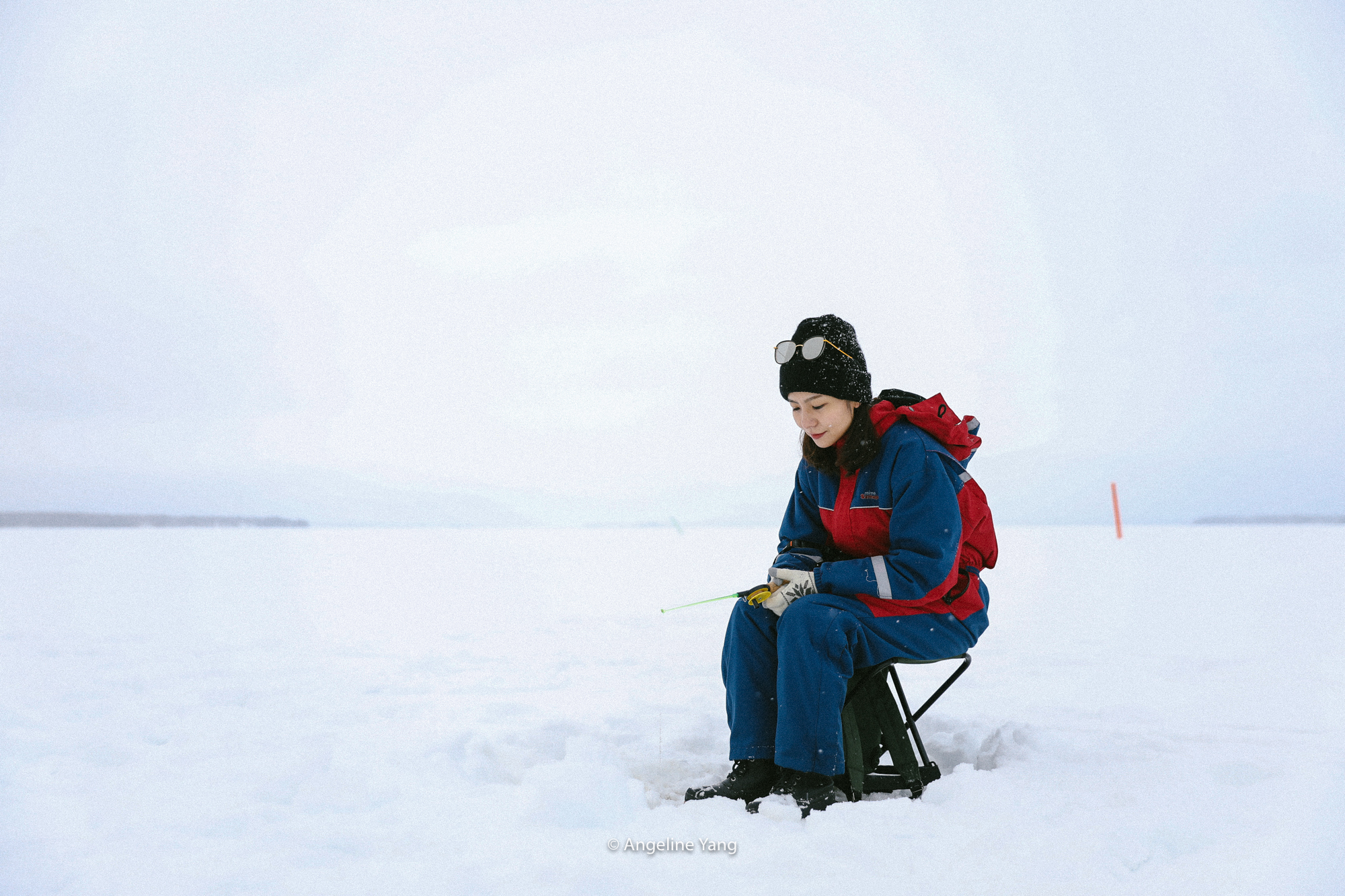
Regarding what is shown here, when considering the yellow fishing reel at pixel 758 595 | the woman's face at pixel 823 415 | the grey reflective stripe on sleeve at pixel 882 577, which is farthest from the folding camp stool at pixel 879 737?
the woman's face at pixel 823 415

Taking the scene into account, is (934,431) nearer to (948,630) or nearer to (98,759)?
(948,630)

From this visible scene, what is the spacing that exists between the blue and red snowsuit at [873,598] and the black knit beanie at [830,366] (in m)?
0.11

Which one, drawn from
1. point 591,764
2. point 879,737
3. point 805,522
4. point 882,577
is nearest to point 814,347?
point 805,522

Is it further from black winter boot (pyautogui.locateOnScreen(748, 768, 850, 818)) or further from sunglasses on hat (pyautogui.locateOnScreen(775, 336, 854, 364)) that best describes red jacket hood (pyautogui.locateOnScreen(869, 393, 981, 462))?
black winter boot (pyautogui.locateOnScreen(748, 768, 850, 818))

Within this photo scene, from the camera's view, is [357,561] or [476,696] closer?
[476,696]

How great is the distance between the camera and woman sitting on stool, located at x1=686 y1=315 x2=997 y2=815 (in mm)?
2143

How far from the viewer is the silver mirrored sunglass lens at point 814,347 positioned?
7.87 ft

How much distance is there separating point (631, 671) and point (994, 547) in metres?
2.41

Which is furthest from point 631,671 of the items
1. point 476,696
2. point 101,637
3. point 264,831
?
point 101,637

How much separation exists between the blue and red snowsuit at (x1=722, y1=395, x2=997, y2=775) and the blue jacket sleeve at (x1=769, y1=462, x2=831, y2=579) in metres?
0.08

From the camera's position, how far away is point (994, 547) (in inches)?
95.1

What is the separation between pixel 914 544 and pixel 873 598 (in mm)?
197

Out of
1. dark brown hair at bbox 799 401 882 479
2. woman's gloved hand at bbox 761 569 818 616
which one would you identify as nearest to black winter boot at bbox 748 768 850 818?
woman's gloved hand at bbox 761 569 818 616

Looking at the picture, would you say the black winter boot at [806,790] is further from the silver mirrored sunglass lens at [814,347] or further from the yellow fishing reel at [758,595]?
the silver mirrored sunglass lens at [814,347]
